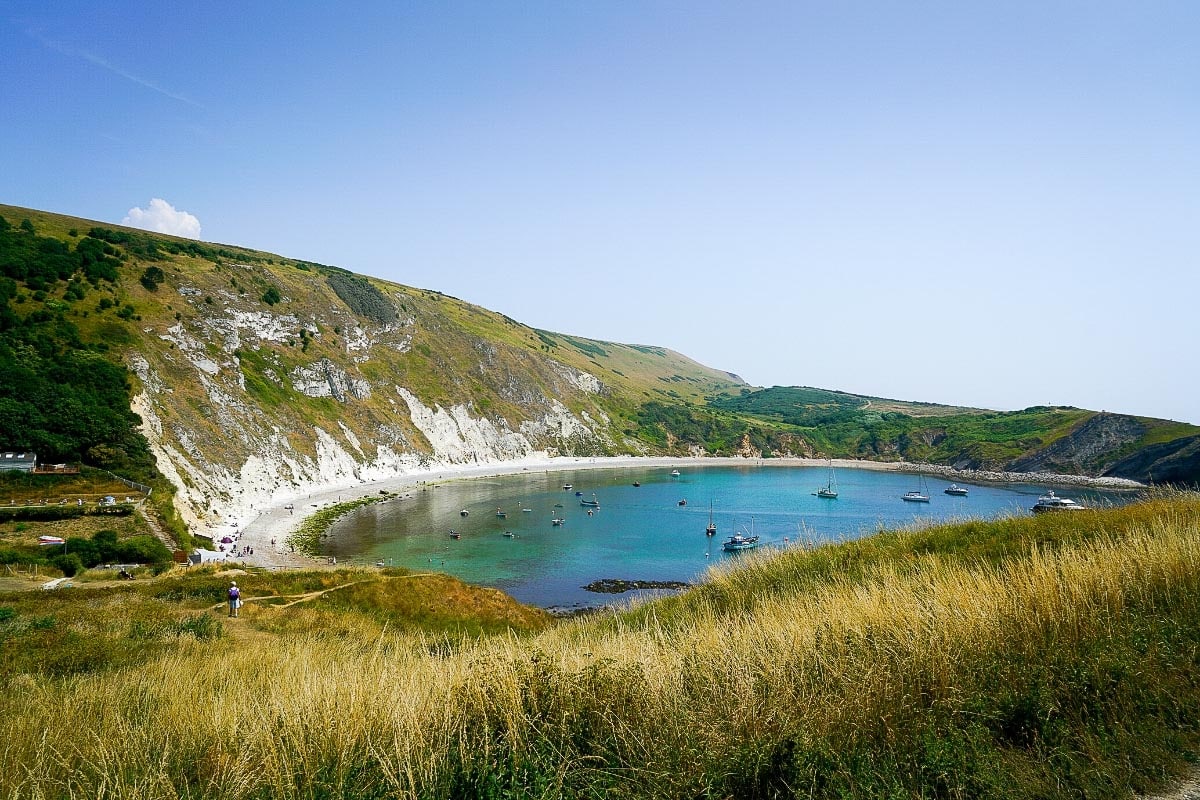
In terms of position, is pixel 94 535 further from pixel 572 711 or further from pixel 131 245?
pixel 131 245

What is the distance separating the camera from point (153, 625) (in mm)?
13523

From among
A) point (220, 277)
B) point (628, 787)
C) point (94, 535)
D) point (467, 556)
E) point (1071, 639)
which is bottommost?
point (467, 556)

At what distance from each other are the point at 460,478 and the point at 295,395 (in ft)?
96.0

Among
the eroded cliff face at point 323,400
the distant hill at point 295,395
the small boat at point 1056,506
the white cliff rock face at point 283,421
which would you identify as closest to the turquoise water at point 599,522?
the small boat at point 1056,506

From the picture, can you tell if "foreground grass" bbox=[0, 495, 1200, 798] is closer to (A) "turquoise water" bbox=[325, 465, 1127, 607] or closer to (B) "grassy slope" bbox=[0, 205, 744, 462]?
(A) "turquoise water" bbox=[325, 465, 1127, 607]

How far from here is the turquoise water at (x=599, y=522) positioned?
48.2 m

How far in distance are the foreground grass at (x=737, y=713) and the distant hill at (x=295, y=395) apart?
169ft

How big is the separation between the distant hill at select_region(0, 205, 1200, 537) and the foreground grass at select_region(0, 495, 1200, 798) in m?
51.6

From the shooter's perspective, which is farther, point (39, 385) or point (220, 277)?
point (220, 277)

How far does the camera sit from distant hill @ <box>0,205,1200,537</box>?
51281 millimetres

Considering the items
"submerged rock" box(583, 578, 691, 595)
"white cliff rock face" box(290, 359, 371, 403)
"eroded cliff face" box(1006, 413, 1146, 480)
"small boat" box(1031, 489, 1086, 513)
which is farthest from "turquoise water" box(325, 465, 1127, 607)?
"white cliff rock face" box(290, 359, 371, 403)

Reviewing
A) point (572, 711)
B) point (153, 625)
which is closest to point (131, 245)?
point (153, 625)

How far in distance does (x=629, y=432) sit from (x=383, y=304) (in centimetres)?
6813

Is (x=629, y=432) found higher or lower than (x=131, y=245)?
lower
